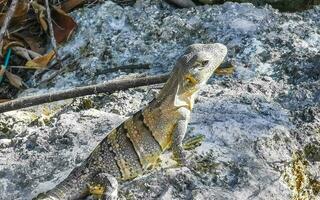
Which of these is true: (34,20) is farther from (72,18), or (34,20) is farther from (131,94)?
(131,94)

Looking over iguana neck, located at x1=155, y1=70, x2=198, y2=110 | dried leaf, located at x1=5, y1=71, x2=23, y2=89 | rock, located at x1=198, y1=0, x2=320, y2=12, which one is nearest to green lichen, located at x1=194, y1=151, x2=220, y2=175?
iguana neck, located at x1=155, y1=70, x2=198, y2=110

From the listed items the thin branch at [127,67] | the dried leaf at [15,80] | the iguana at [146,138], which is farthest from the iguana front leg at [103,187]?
the dried leaf at [15,80]

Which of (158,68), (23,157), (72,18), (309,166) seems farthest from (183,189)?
(72,18)

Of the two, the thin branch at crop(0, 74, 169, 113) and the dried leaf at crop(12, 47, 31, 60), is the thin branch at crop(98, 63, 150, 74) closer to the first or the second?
the thin branch at crop(0, 74, 169, 113)

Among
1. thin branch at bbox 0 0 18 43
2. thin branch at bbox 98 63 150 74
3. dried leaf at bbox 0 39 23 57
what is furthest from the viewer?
dried leaf at bbox 0 39 23 57

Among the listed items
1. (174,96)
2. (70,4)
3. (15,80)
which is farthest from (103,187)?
(70,4)

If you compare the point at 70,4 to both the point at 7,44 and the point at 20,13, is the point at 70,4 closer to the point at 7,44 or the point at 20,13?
the point at 20,13
